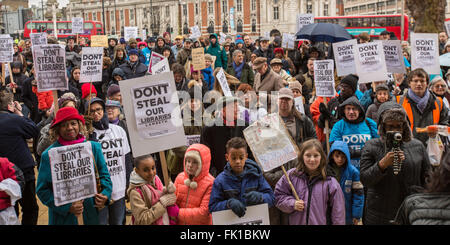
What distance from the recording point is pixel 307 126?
4551 millimetres

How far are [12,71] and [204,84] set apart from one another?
3760 millimetres

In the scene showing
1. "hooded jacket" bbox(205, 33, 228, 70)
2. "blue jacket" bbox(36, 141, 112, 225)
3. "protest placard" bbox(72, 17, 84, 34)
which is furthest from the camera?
"protest placard" bbox(72, 17, 84, 34)

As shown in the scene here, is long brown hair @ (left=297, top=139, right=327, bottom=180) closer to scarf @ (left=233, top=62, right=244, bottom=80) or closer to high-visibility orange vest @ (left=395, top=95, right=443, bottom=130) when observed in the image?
high-visibility orange vest @ (left=395, top=95, right=443, bottom=130)

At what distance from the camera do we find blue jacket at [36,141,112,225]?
3.42 metres

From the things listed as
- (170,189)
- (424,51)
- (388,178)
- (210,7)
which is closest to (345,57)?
(424,51)

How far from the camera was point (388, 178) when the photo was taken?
367 centimetres

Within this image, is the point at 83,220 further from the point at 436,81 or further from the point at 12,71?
the point at 12,71

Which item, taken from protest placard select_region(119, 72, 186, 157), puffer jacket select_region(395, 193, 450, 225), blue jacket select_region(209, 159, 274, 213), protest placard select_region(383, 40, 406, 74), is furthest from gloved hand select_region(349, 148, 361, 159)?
protest placard select_region(383, 40, 406, 74)

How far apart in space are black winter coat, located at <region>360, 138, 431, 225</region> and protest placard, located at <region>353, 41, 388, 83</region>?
97.7 inches

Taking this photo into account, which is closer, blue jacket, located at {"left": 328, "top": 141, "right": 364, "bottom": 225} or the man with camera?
the man with camera

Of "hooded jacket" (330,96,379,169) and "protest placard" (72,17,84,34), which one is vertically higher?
"protest placard" (72,17,84,34)

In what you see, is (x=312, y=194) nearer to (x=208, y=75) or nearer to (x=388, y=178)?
(x=388, y=178)

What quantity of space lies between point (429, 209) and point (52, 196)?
97.0 inches
